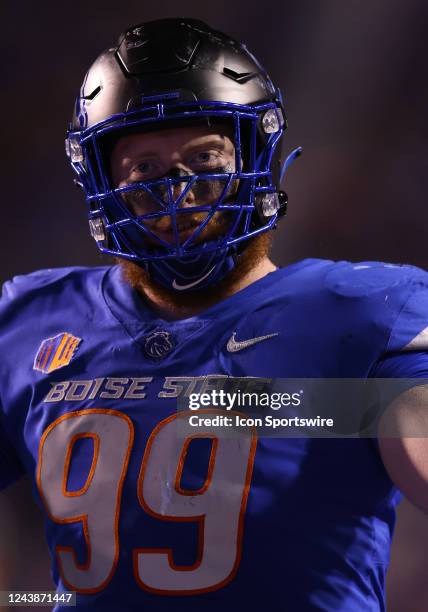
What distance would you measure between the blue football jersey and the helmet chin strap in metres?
0.05

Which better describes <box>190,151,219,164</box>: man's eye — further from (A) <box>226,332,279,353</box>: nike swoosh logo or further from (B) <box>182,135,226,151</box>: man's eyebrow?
(A) <box>226,332,279,353</box>: nike swoosh logo

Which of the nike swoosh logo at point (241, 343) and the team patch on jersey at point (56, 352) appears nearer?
the nike swoosh logo at point (241, 343)

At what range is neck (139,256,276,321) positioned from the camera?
4.62ft

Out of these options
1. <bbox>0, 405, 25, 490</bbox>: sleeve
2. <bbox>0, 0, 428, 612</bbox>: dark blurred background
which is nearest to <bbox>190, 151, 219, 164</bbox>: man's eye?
<bbox>0, 405, 25, 490</bbox>: sleeve

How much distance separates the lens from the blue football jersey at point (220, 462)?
118cm

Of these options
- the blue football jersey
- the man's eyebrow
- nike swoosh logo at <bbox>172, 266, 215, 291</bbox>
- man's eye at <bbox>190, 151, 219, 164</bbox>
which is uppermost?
the man's eyebrow

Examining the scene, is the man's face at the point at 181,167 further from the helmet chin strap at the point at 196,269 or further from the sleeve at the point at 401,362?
the sleeve at the point at 401,362

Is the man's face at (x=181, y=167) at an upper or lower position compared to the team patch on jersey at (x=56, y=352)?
upper

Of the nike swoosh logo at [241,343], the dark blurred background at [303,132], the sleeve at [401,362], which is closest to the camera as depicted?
the sleeve at [401,362]

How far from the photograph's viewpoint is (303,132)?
2.29 meters

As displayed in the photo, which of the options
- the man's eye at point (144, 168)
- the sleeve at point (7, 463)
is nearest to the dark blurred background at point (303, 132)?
the sleeve at point (7, 463)

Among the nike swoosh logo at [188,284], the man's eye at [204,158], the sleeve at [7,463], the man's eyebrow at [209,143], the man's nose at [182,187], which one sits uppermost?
the man's eyebrow at [209,143]

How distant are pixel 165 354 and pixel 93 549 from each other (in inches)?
11.4

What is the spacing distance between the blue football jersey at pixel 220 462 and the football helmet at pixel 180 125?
0.09 m
